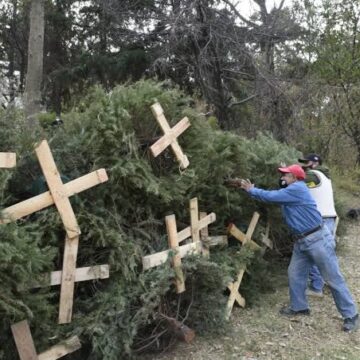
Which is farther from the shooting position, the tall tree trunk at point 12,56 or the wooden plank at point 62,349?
the tall tree trunk at point 12,56

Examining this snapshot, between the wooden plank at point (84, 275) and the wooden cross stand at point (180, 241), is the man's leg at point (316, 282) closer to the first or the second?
the wooden cross stand at point (180, 241)

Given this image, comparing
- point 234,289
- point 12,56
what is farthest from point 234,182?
point 12,56

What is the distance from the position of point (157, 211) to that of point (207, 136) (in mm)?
1074

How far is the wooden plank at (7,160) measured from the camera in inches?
158

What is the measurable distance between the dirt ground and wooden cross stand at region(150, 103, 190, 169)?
1841 millimetres

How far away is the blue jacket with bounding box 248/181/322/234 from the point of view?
19.5ft

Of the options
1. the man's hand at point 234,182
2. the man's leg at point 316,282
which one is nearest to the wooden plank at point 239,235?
the man's hand at point 234,182

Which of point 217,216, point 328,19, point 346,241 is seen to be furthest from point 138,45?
point 217,216

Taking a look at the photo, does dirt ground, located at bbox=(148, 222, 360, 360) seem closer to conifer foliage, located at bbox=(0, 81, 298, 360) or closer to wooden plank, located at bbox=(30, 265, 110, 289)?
conifer foliage, located at bbox=(0, 81, 298, 360)

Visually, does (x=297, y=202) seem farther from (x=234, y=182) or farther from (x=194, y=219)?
(x=194, y=219)

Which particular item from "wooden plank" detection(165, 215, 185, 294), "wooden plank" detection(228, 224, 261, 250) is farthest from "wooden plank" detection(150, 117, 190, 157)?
"wooden plank" detection(228, 224, 261, 250)

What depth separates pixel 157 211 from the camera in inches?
211

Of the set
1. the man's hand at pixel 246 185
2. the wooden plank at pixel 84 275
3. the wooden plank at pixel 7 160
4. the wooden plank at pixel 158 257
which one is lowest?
the wooden plank at pixel 158 257

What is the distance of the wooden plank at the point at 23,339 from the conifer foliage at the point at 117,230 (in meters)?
0.06
